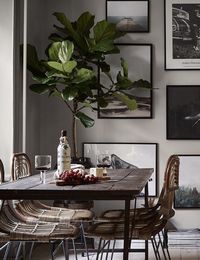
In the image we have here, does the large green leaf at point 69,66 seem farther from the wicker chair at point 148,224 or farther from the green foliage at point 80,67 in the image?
the wicker chair at point 148,224

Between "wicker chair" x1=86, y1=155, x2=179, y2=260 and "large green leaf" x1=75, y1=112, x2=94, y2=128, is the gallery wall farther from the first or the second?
"wicker chair" x1=86, y1=155, x2=179, y2=260

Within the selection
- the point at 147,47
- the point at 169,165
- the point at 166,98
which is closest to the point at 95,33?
the point at 147,47

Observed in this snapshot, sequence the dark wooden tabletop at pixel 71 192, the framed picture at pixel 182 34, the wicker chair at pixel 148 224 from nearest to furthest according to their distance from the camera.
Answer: the dark wooden tabletop at pixel 71 192 → the wicker chair at pixel 148 224 → the framed picture at pixel 182 34

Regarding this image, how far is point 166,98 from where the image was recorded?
4.88 metres

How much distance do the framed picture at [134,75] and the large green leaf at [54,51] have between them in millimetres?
800

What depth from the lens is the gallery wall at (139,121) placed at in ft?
15.9

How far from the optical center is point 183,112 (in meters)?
4.85

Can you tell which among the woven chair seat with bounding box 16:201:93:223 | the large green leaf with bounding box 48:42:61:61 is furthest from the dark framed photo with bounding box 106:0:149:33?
the woven chair seat with bounding box 16:201:93:223

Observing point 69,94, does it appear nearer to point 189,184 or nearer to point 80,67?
point 80,67

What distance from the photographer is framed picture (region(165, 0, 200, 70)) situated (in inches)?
192

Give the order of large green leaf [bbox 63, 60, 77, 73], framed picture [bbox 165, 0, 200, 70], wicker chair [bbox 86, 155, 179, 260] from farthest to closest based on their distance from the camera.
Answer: framed picture [bbox 165, 0, 200, 70] < large green leaf [bbox 63, 60, 77, 73] < wicker chair [bbox 86, 155, 179, 260]

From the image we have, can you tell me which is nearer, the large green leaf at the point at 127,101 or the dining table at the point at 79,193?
the dining table at the point at 79,193

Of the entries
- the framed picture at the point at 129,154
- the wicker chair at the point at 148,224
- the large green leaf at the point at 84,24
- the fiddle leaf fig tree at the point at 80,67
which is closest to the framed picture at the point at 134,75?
the fiddle leaf fig tree at the point at 80,67

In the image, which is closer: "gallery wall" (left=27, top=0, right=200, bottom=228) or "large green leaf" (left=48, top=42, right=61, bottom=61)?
"large green leaf" (left=48, top=42, right=61, bottom=61)
